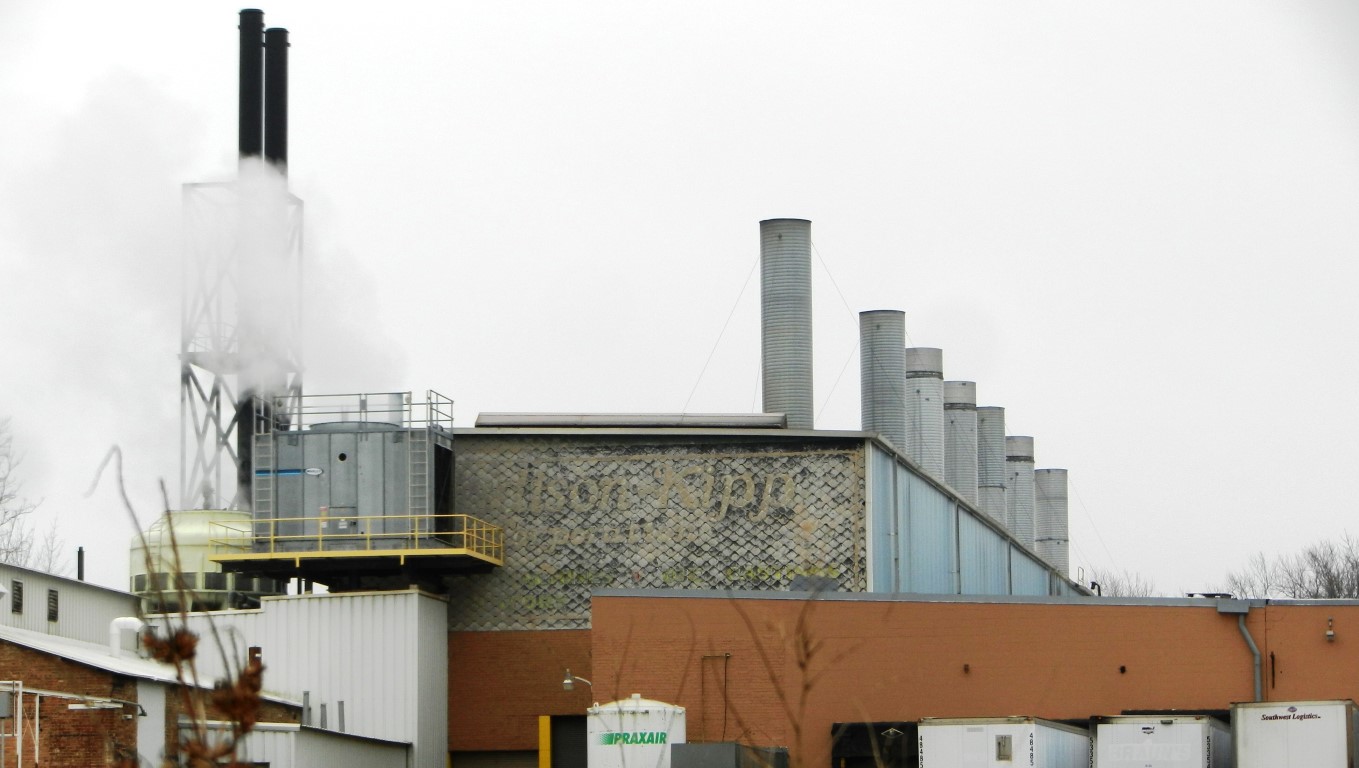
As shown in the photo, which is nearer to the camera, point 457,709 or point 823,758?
point 823,758

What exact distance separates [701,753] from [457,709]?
34.7 ft

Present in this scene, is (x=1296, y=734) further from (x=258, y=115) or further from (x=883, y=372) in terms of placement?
(x=258, y=115)

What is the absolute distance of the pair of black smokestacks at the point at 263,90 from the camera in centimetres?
4881

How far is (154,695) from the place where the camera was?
30.4 meters

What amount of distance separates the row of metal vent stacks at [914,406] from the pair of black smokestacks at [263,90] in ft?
46.9

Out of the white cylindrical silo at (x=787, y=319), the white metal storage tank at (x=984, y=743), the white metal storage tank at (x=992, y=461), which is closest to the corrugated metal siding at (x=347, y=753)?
the white metal storage tank at (x=984, y=743)

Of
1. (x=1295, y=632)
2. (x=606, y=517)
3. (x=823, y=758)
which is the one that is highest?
(x=606, y=517)

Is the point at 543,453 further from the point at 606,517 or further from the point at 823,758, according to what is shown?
the point at 823,758

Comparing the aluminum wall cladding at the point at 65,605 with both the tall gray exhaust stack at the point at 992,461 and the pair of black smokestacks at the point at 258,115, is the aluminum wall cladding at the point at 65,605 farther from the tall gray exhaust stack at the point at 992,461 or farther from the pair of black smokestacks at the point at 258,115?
the tall gray exhaust stack at the point at 992,461

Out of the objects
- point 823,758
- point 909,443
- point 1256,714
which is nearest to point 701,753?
point 823,758

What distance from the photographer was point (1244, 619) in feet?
104

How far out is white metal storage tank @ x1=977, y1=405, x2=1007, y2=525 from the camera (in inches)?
2256

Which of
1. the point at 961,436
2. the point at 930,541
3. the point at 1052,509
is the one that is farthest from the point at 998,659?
the point at 1052,509

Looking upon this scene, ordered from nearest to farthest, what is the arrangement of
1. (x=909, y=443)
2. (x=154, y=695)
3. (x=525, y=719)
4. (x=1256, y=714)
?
1. (x=1256, y=714)
2. (x=154, y=695)
3. (x=525, y=719)
4. (x=909, y=443)
